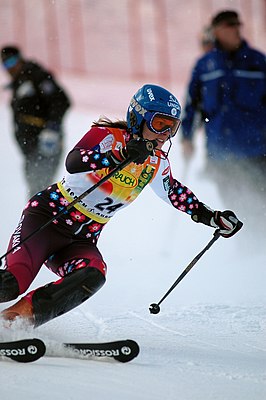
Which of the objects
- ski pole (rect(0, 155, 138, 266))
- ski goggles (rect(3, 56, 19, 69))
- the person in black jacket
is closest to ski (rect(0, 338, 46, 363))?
ski pole (rect(0, 155, 138, 266))

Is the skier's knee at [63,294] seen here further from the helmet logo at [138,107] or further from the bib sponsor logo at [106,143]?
the helmet logo at [138,107]

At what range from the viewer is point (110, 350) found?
454cm

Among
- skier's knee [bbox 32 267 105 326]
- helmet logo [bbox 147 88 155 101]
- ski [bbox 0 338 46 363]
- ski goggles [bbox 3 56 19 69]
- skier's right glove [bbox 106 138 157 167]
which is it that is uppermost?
ski goggles [bbox 3 56 19 69]

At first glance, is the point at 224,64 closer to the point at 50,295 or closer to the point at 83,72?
the point at 50,295

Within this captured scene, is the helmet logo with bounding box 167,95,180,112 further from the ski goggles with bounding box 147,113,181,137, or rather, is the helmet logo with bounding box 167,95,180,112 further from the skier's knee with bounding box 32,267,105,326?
the skier's knee with bounding box 32,267,105,326

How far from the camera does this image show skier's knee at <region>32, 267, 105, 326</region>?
4.66 m

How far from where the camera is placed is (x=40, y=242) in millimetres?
5031

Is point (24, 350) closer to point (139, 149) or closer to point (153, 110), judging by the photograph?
point (139, 149)

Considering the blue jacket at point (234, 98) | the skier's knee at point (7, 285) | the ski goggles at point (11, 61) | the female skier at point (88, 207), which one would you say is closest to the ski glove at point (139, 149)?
the female skier at point (88, 207)

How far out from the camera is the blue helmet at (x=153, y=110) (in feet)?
16.2

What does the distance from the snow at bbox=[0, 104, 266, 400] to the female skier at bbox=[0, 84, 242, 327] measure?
278mm

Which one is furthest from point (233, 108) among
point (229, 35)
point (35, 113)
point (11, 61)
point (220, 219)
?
point (220, 219)

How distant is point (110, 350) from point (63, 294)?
15.6 inches

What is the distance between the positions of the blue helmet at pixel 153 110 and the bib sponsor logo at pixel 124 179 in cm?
24
